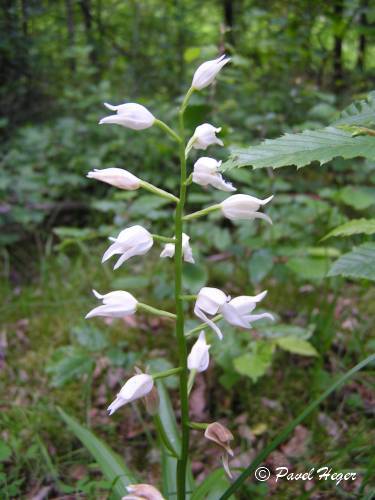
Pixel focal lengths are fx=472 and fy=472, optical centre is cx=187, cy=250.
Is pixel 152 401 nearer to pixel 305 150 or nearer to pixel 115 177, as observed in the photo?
pixel 115 177

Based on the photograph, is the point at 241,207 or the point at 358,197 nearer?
the point at 241,207

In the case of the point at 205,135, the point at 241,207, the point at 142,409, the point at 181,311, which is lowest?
the point at 142,409

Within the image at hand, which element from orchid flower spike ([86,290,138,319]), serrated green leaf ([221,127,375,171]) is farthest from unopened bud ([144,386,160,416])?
serrated green leaf ([221,127,375,171])

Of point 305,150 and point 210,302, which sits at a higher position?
point 305,150

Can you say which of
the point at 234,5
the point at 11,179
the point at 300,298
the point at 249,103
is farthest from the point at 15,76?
the point at 300,298

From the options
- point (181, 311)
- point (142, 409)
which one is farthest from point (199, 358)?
point (142, 409)

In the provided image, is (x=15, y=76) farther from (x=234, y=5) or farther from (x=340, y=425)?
(x=340, y=425)

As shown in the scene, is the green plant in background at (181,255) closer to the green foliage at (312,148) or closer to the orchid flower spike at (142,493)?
the orchid flower spike at (142,493)
